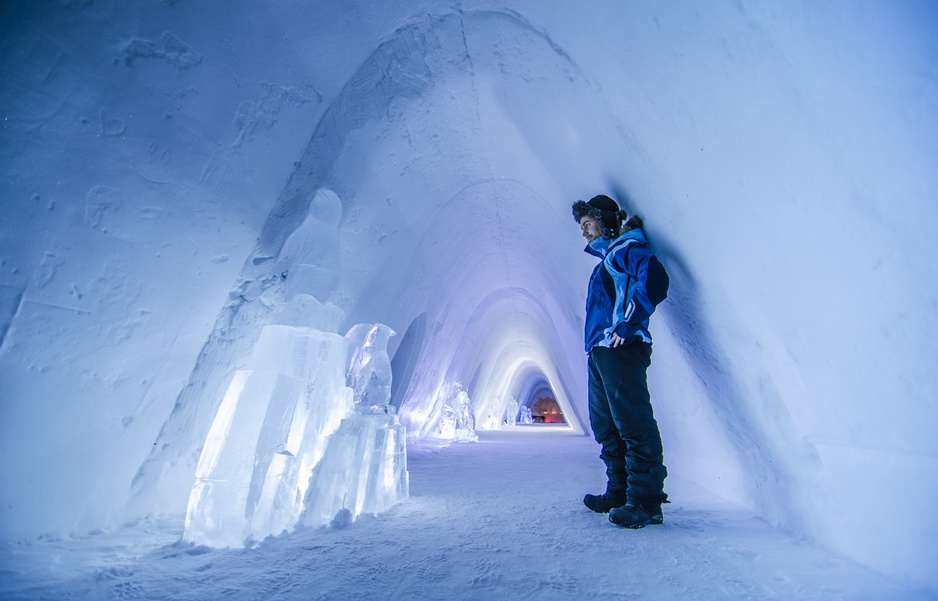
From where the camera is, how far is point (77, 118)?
5.21 feet

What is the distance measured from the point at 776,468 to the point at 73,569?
3106 mm

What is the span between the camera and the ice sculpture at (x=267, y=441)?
1843mm

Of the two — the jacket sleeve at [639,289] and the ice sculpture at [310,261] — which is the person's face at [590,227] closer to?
the jacket sleeve at [639,289]

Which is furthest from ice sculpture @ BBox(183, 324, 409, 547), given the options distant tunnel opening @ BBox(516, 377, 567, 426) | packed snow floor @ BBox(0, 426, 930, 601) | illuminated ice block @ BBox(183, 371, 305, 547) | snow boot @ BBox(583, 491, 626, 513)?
distant tunnel opening @ BBox(516, 377, 567, 426)

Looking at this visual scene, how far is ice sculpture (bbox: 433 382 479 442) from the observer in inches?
376

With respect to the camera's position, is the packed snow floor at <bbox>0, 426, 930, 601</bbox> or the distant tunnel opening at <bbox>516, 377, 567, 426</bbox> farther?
the distant tunnel opening at <bbox>516, 377, 567, 426</bbox>

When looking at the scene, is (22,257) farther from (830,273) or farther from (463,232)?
(463,232)

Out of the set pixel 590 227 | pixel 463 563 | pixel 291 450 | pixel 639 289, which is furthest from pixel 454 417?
pixel 463 563

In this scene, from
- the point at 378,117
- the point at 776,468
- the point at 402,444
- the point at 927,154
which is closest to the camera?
the point at 927,154

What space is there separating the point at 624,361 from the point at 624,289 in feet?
1.31

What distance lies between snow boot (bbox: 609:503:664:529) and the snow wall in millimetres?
616

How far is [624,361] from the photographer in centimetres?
225

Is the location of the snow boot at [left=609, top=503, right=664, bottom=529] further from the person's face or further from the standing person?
the person's face

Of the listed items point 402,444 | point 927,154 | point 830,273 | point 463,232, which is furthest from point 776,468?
point 463,232
